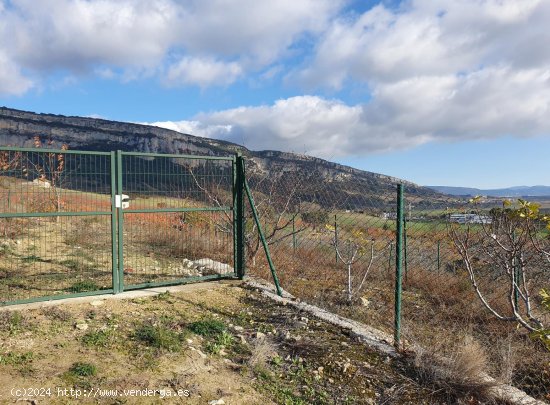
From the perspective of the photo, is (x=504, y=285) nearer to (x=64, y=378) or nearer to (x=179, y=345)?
(x=179, y=345)

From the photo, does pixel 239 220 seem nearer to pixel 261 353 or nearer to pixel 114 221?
pixel 114 221

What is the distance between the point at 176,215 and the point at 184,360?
6017 millimetres

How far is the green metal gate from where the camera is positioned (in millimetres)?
6102

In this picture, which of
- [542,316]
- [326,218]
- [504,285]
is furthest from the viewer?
[504,285]

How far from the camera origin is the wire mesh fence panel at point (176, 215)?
6.64m

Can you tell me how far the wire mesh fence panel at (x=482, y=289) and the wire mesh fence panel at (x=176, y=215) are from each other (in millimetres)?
3528

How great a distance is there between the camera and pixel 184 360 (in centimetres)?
412

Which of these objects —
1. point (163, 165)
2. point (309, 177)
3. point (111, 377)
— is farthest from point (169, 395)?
point (309, 177)

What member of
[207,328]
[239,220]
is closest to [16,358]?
[207,328]

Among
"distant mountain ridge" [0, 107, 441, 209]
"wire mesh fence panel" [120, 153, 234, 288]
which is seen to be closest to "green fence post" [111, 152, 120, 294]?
"wire mesh fence panel" [120, 153, 234, 288]

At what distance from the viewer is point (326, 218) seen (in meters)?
7.92

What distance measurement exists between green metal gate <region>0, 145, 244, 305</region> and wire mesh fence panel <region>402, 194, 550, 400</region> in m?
3.34

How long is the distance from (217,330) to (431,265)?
797 cm

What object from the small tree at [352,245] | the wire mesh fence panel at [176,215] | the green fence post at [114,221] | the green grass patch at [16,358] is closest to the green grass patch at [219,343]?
the green grass patch at [16,358]
